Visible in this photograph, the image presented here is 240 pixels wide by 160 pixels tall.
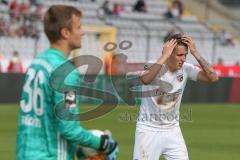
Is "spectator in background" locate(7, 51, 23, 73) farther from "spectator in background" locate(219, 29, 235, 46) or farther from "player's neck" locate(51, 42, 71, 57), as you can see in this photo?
"player's neck" locate(51, 42, 71, 57)

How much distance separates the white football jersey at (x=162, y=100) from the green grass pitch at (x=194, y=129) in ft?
14.5

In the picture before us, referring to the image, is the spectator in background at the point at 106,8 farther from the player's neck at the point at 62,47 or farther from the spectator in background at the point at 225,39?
the player's neck at the point at 62,47

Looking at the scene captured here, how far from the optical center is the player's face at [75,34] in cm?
523

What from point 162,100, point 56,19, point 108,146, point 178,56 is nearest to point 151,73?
point 178,56

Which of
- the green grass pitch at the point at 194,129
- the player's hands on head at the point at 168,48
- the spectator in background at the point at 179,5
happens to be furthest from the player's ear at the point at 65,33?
the spectator in background at the point at 179,5

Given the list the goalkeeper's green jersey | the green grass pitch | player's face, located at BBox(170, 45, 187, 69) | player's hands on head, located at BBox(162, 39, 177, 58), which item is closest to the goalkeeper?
the goalkeeper's green jersey

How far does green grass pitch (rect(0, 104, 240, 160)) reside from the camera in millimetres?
14211

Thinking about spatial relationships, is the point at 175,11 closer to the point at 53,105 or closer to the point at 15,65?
the point at 15,65

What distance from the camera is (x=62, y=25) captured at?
203 inches

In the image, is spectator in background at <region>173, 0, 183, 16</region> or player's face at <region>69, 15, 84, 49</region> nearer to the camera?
player's face at <region>69, 15, 84, 49</region>

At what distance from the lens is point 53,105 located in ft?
17.2

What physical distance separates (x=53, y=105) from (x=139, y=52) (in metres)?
27.4

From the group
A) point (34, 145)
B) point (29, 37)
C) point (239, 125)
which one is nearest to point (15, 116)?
point (239, 125)

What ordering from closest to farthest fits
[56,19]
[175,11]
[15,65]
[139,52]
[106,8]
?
[56,19], [15,65], [139,52], [106,8], [175,11]
